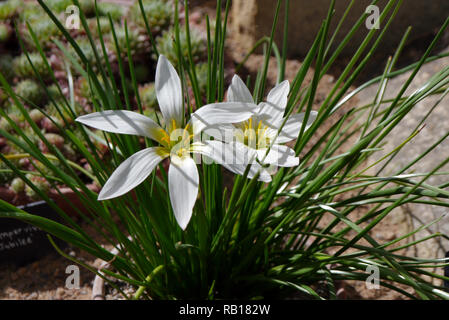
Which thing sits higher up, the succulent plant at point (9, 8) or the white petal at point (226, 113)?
the succulent plant at point (9, 8)

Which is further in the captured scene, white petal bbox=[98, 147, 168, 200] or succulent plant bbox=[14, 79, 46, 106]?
succulent plant bbox=[14, 79, 46, 106]

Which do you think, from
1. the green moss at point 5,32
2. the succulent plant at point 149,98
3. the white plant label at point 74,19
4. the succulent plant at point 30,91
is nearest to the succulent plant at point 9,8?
the green moss at point 5,32

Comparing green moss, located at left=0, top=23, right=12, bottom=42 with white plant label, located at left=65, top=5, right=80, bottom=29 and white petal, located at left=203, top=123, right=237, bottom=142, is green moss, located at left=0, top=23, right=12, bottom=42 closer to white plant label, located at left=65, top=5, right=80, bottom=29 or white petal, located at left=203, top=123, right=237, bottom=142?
white plant label, located at left=65, top=5, right=80, bottom=29

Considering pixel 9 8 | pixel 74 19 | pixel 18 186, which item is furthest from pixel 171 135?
pixel 9 8

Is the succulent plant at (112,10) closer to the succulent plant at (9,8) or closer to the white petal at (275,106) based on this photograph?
the succulent plant at (9,8)

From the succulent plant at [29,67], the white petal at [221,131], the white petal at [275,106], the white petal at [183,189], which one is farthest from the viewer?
the succulent plant at [29,67]

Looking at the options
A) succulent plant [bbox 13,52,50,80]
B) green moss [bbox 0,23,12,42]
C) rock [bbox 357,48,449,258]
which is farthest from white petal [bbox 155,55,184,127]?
green moss [bbox 0,23,12,42]
